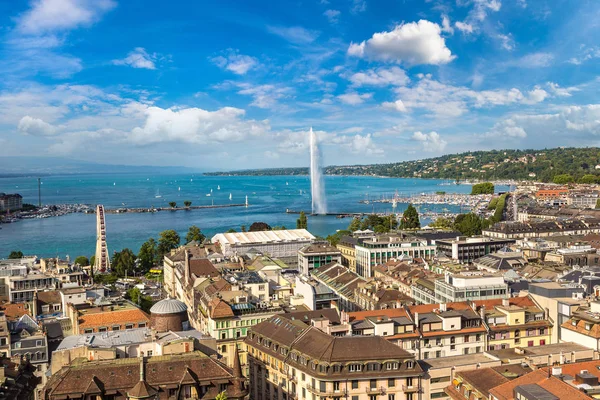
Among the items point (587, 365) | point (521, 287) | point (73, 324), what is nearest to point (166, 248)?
point (73, 324)

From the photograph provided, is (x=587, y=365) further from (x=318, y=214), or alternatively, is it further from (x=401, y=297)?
(x=318, y=214)

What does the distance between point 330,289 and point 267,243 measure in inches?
1539

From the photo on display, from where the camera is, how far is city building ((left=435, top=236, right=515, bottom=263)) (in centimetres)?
7431

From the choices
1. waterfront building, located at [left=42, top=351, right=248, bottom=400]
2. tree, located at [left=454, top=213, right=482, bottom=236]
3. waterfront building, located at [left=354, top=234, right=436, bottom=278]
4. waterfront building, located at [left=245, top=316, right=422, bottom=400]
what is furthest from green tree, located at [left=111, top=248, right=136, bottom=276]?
tree, located at [left=454, top=213, right=482, bottom=236]

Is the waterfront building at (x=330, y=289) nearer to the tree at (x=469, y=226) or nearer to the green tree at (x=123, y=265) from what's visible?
the green tree at (x=123, y=265)

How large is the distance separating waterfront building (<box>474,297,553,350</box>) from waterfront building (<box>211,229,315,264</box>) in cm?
4424

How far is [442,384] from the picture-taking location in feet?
94.4

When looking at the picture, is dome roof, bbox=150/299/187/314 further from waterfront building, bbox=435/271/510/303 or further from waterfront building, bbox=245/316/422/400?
waterfront building, bbox=435/271/510/303

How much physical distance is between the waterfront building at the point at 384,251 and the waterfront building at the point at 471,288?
2578cm

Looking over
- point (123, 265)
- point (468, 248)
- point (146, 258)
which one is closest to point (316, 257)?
point (468, 248)

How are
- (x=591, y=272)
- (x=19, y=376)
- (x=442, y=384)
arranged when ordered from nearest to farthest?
(x=19, y=376)
(x=442, y=384)
(x=591, y=272)

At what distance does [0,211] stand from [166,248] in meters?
127

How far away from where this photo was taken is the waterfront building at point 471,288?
142 feet

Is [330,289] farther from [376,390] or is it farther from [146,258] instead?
[146,258]
